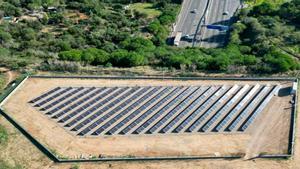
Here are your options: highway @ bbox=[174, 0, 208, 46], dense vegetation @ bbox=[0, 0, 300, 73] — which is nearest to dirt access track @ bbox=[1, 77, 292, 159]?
dense vegetation @ bbox=[0, 0, 300, 73]

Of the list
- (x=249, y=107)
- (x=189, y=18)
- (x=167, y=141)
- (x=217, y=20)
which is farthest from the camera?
(x=189, y=18)

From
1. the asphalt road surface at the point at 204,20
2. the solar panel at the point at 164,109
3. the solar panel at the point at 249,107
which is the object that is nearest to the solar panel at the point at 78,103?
the solar panel at the point at 164,109

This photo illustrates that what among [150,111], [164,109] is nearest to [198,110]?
[164,109]

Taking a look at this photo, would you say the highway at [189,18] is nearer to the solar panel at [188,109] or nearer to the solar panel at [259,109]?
the solar panel at [188,109]

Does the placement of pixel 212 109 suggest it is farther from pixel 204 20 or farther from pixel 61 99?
pixel 204 20

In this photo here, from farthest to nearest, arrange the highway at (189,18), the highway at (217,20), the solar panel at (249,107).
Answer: the highway at (189,18), the highway at (217,20), the solar panel at (249,107)

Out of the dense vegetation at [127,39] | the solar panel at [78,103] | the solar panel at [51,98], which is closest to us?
A: the solar panel at [78,103]

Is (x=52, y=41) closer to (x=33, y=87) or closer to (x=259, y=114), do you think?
(x=33, y=87)

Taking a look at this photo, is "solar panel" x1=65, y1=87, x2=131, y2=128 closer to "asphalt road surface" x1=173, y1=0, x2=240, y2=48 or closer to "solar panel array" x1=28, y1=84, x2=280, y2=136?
"solar panel array" x1=28, y1=84, x2=280, y2=136
